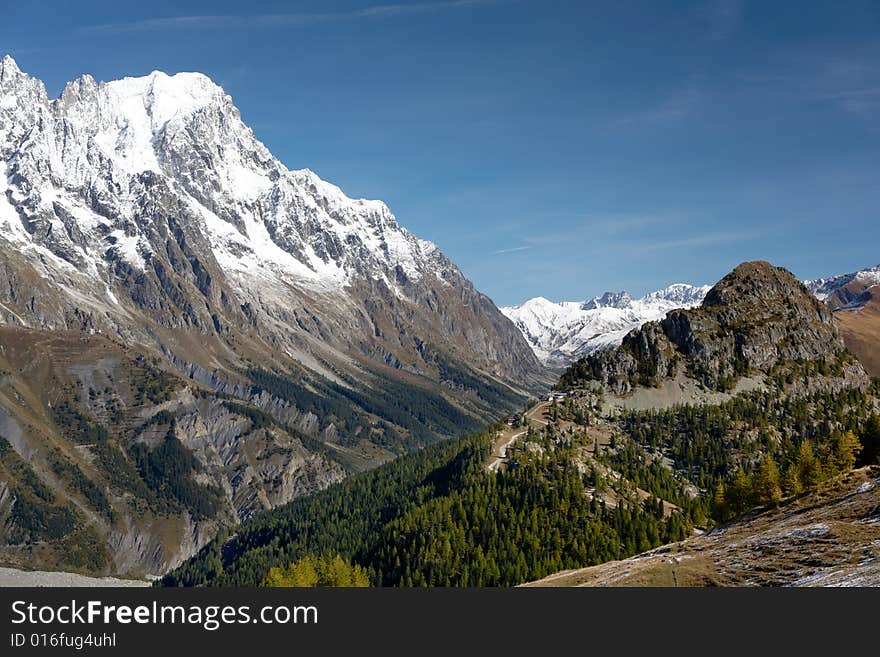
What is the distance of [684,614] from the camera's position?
197ft

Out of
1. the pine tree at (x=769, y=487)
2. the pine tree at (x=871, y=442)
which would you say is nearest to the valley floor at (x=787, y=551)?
the pine tree at (x=769, y=487)

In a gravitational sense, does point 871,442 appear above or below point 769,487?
above

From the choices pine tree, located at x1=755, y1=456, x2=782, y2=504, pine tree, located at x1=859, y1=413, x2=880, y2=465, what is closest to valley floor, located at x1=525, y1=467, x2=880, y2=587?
pine tree, located at x1=755, y1=456, x2=782, y2=504

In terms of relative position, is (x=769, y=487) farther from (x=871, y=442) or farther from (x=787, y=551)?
(x=787, y=551)

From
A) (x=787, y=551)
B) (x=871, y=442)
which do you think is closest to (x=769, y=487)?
(x=871, y=442)

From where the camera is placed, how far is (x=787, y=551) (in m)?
81.6

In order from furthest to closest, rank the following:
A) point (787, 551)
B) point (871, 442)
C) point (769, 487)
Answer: point (871, 442), point (769, 487), point (787, 551)

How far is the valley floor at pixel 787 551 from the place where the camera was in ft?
238

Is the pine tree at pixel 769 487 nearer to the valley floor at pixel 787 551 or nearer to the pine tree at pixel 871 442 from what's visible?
the valley floor at pixel 787 551

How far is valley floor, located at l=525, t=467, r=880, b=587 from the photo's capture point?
72.6 meters

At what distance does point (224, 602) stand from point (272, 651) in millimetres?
5397

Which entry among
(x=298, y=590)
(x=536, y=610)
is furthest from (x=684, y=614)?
(x=298, y=590)

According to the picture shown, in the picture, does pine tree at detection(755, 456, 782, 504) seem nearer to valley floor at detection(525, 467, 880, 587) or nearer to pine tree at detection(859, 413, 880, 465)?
valley floor at detection(525, 467, 880, 587)

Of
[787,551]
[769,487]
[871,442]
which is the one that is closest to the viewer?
[787,551]
